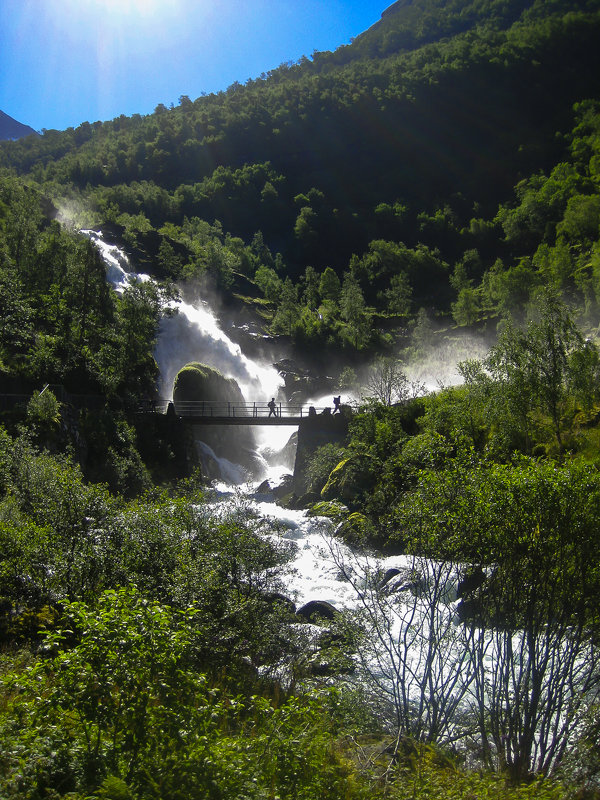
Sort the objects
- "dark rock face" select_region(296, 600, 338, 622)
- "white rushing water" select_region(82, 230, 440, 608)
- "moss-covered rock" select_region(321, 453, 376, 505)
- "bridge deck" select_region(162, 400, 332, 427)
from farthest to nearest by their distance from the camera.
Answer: "white rushing water" select_region(82, 230, 440, 608) → "bridge deck" select_region(162, 400, 332, 427) → "moss-covered rock" select_region(321, 453, 376, 505) → "dark rock face" select_region(296, 600, 338, 622)

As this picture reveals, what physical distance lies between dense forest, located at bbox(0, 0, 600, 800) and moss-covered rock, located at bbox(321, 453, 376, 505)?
0.57ft

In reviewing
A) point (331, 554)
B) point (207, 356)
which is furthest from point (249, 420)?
point (331, 554)

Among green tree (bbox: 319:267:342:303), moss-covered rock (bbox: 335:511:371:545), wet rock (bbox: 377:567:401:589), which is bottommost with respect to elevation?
wet rock (bbox: 377:567:401:589)

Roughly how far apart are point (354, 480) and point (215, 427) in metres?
20.7

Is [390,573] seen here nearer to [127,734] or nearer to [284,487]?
[127,734]

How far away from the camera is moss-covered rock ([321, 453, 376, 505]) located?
3002 cm

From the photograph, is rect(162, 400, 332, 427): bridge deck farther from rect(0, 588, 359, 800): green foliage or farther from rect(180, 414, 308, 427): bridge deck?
rect(0, 588, 359, 800): green foliage

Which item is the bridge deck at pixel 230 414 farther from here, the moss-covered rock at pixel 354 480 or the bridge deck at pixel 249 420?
the moss-covered rock at pixel 354 480

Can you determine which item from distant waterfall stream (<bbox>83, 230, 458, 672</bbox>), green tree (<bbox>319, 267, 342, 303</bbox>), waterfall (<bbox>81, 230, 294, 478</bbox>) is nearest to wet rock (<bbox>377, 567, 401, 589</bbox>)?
distant waterfall stream (<bbox>83, 230, 458, 672</bbox>)

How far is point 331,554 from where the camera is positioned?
17.1 m

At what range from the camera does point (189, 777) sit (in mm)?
6012

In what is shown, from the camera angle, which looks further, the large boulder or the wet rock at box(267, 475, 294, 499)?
the large boulder

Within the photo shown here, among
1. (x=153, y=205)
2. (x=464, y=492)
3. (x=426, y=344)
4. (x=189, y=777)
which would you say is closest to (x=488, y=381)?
(x=464, y=492)

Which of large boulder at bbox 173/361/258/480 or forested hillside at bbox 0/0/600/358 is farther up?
forested hillside at bbox 0/0/600/358
